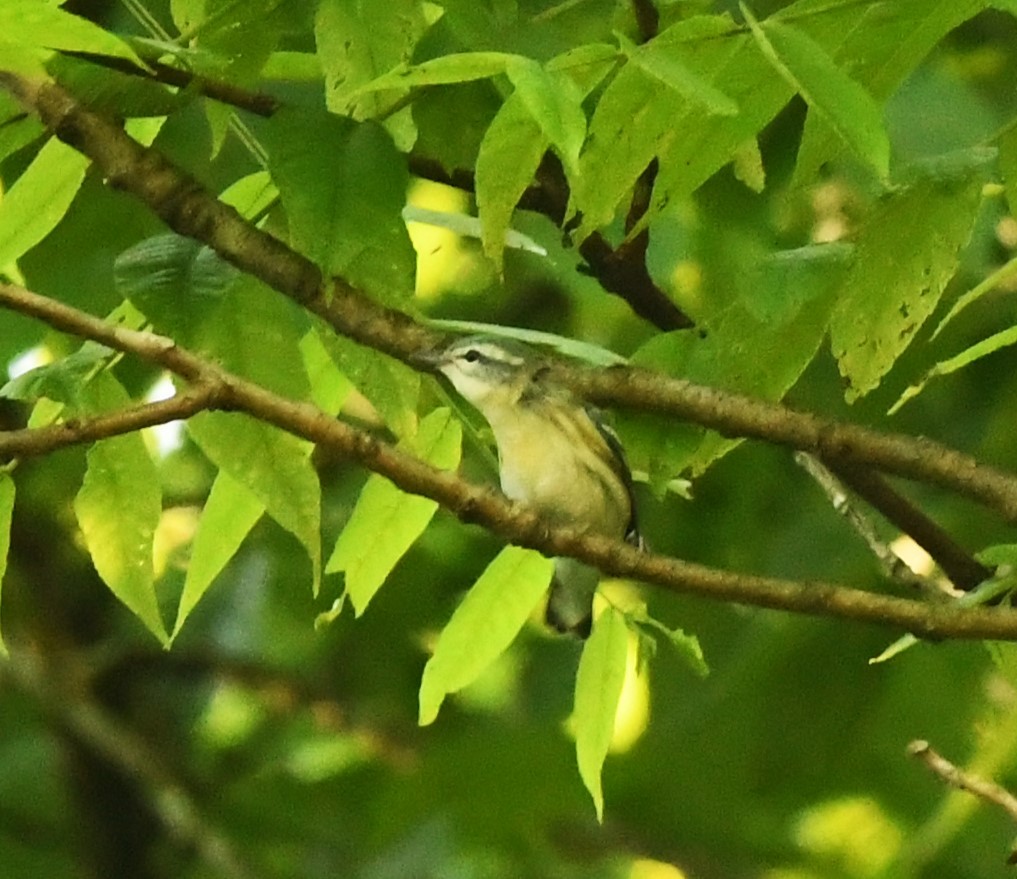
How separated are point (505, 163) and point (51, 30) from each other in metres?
0.21

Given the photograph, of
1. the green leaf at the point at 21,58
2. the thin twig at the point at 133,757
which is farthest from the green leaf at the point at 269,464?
the thin twig at the point at 133,757

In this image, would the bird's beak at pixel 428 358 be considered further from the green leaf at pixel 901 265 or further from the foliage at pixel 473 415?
the green leaf at pixel 901 265

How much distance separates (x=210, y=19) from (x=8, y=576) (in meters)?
1.37

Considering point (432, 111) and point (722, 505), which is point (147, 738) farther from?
point (432, 111)

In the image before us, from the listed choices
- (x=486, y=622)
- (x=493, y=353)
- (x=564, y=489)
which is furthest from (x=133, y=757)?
(x=486, y=622)

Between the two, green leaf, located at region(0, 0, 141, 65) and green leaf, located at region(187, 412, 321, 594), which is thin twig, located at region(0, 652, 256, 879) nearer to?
green leaf, located at region(187, 412, 321, 594)

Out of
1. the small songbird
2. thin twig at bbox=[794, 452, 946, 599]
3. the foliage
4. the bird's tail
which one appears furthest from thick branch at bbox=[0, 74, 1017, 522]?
the small songbird

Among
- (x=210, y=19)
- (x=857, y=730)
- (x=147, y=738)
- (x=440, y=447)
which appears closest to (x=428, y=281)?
(x=147, y=738)

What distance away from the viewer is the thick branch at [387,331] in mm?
743

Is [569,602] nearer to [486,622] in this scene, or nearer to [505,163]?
[486,622]

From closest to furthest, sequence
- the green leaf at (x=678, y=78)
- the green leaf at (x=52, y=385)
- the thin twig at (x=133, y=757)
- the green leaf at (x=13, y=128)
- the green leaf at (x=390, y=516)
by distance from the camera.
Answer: the green leaf at (x=678, y=78) → the green leaf at (x=52, y=385) → the green leaf at (x=13, y=128) → the green leaf at (x=390, y=516) → the thin twig at (x=133, y=757)

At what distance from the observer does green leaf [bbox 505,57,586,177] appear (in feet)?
2.08

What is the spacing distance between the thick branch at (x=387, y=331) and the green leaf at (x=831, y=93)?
0.14 meters

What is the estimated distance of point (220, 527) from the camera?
0.95m
